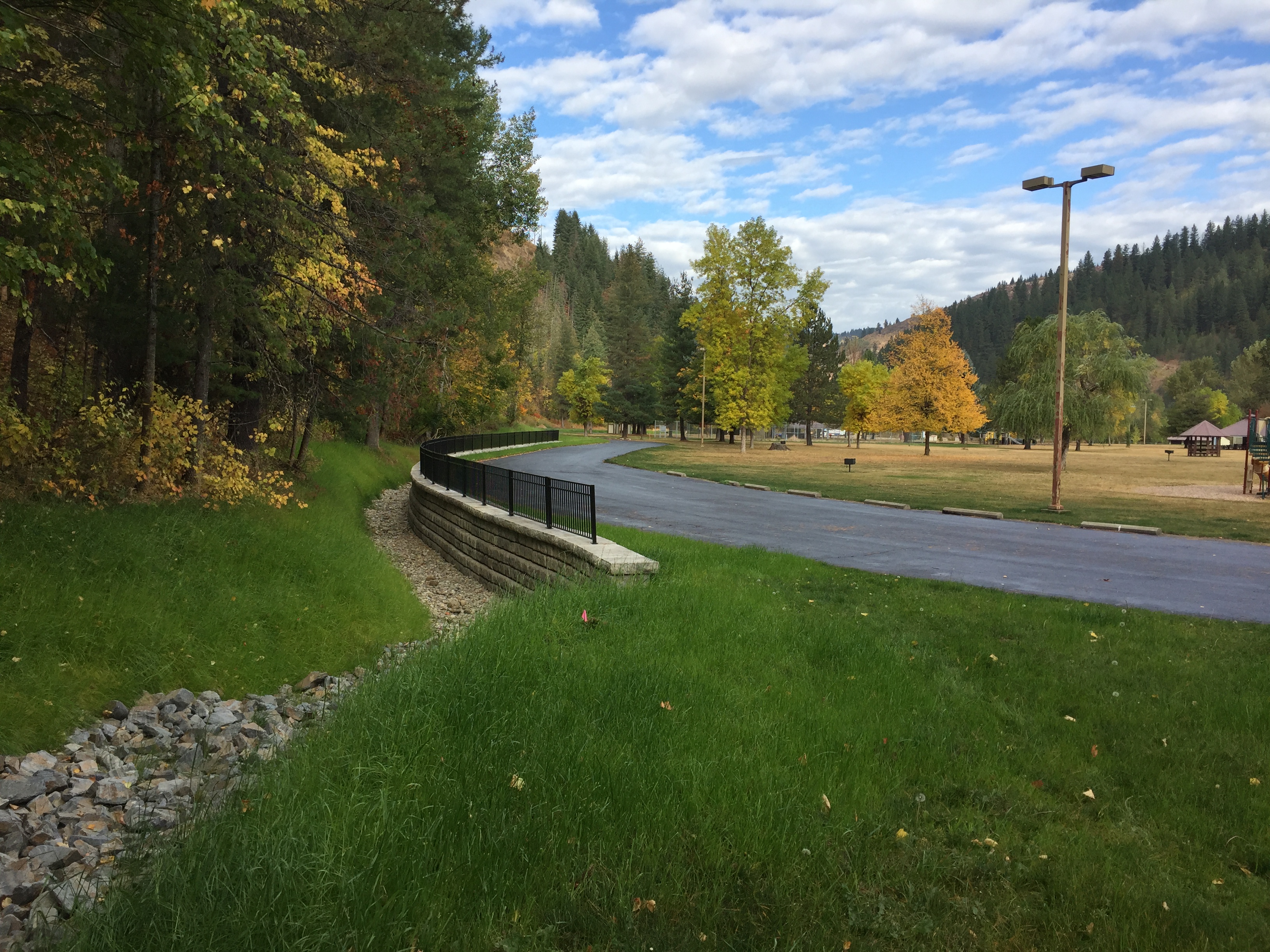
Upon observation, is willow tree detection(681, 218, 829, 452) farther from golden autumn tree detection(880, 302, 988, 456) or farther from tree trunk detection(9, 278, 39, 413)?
tree trunk detection(9, 278, 39, 413)

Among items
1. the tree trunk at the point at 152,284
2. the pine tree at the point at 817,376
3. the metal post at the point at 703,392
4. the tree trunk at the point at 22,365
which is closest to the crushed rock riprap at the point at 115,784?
the tree trunk at the point at 152,284

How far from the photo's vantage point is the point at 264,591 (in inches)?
366

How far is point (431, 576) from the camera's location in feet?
46.9

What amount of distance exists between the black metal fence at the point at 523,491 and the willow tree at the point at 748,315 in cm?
3133

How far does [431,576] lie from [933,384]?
44.9 meters

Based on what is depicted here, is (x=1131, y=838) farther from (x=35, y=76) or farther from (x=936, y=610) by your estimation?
(x=35, y=76)

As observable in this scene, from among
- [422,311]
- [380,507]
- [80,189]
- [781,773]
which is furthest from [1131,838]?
[380,507]

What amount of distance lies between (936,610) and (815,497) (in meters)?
13.5

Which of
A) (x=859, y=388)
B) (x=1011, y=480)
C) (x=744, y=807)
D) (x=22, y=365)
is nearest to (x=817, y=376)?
(x=859, y=388)

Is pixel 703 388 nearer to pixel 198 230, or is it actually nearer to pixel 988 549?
pixel 988 549

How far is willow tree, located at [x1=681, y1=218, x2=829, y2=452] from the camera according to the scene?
47.5 metres

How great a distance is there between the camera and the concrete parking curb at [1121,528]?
49.3 ft

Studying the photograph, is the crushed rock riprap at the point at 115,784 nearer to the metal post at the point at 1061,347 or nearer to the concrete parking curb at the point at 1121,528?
the concrete parking curb at the point at 1121,528

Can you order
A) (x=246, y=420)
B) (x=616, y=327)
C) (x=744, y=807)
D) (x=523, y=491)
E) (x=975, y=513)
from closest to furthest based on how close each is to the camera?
(x=744, y=807)
(x=523, y=491)
(x=246, y=420)
(x=975, y=513)
(x=616, y=327)
